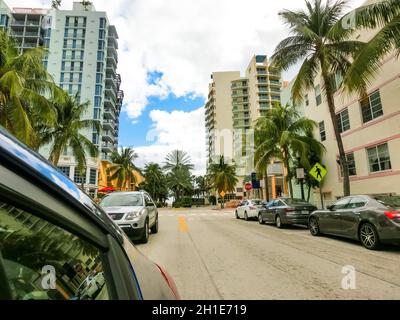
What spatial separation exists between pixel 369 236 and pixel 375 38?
23.2ft

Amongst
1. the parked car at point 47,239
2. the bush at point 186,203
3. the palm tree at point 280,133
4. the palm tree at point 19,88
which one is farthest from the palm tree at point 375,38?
the bush at point 186,203

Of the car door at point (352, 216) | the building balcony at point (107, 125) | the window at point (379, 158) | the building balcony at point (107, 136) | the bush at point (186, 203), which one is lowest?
the car door at point (352, 216)

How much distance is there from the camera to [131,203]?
920 centimetres

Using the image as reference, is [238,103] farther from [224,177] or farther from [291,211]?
[291,211]

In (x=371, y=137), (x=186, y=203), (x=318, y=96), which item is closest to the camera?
(x=371, y=137)

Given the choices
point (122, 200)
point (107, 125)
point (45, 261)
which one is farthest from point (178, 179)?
point (45, 261)

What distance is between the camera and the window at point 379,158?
16.3 m

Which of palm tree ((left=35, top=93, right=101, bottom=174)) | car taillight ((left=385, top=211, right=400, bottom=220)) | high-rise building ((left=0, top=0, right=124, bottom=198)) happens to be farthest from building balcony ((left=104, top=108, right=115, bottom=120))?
car taillight ((left=385, top=211, right=400, bottom=220))

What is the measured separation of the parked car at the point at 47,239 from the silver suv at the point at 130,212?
6.53 meters

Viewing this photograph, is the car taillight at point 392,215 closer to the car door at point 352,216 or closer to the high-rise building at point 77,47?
the car door at point 352,216

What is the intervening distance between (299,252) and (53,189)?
297 inches

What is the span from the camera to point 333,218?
31.2 feet

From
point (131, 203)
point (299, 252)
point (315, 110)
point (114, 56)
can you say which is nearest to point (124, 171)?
point (114, 56)
